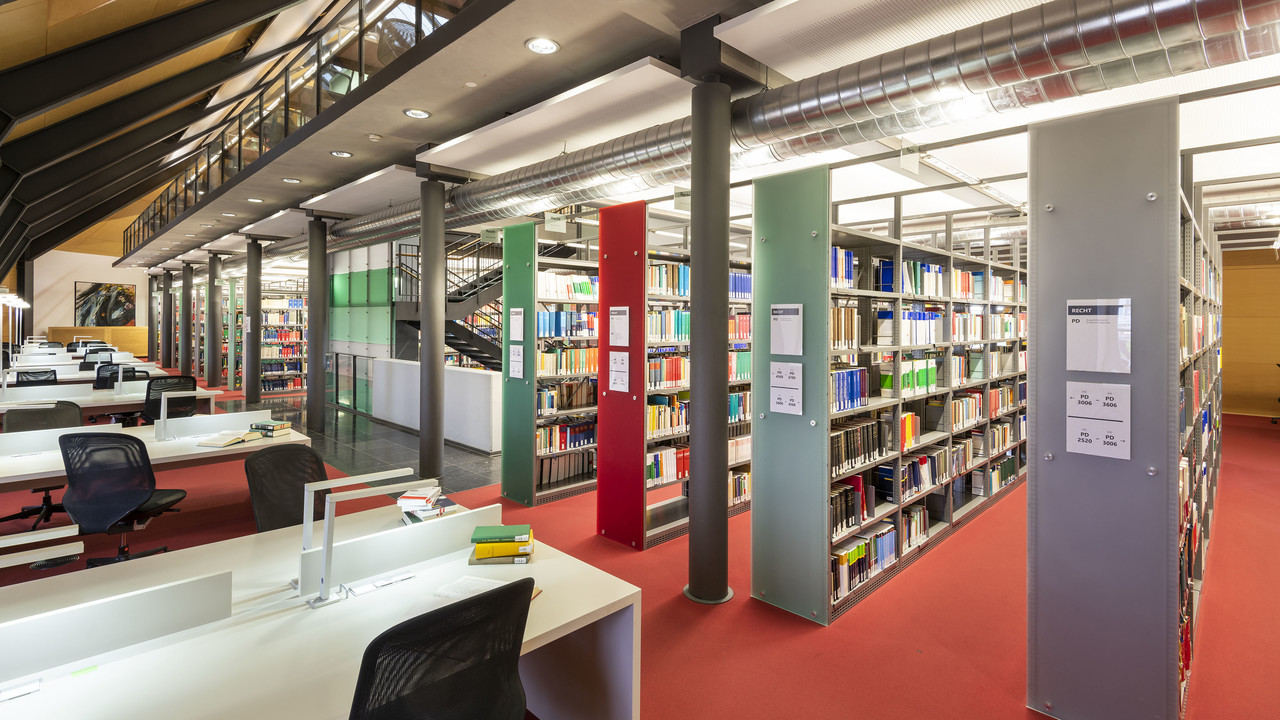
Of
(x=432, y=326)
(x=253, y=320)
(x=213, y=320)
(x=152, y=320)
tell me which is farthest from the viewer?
(x=152, y=320)

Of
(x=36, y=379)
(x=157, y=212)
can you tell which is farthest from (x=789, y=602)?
(x=157, y=212)

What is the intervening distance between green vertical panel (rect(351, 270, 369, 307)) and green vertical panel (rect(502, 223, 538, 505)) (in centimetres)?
653

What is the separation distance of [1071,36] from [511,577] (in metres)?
3.44

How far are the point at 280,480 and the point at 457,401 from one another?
519 centimetres

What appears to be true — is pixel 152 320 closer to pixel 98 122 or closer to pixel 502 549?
pixel 98 122

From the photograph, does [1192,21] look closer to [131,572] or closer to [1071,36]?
[1071,36]

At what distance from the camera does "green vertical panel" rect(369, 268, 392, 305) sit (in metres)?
10.7

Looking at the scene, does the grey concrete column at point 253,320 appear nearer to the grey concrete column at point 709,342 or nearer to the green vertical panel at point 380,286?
the green vertical panel at point 380,286

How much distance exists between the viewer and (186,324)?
1800 cm

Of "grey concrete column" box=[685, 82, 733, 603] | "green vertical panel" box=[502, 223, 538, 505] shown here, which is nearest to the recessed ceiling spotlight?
"grey concrete column" box=[685, 82, 733, 603]

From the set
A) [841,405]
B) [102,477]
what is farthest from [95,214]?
[841,405]

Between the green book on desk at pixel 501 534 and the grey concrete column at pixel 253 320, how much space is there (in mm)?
11915

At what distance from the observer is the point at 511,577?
237cm

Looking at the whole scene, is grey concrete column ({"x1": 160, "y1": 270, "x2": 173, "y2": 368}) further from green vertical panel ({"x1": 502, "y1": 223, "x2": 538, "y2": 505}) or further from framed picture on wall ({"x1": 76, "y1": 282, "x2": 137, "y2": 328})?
green vertical panel ({"x1": 502, "y1": 223, "x2": 538, "y2": 505})
